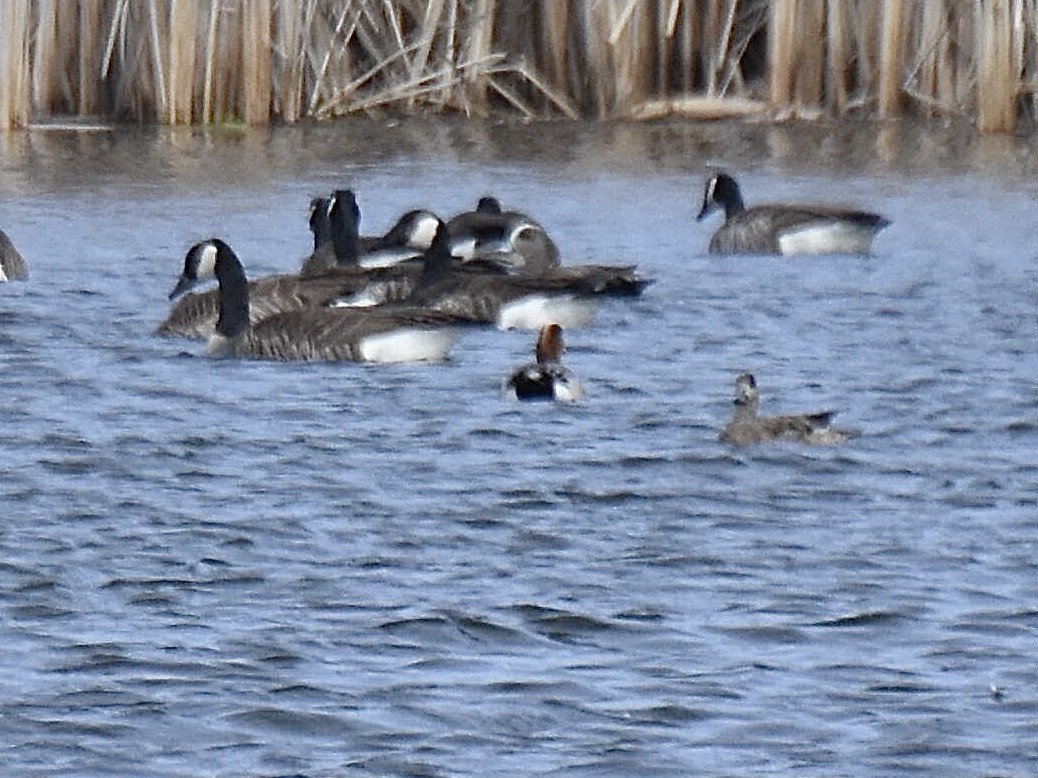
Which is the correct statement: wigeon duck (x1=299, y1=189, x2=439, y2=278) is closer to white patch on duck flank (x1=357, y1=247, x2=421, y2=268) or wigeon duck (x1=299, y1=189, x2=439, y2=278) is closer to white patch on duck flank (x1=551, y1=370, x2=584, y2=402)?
white patch on duck flank (x1=357, y1=247, x2=421, y2=268)

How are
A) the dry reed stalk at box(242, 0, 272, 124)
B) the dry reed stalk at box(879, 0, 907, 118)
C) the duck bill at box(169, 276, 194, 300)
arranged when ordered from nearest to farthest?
the duck bill at box(169, 276, 194, 300)
the dry reed stalk at box(242, 0, 272, 124)
the dry reed stalk at box(879, 0, 907, 118)

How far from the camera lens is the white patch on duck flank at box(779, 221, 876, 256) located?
15781 mm

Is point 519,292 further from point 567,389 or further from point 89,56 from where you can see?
point 89,56

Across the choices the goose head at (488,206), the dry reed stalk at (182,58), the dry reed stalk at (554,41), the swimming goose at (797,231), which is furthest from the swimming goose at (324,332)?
the dry reed stalk at (554,41)

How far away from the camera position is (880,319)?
13211mm

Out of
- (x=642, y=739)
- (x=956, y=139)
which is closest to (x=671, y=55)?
(x=956, y=139)

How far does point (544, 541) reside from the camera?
818 cm

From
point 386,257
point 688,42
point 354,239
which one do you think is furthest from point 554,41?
point 354,239

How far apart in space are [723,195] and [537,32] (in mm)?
7208

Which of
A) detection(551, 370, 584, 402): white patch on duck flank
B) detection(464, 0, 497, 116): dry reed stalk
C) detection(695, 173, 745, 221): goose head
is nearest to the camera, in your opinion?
detection(551, 370, 584, 402): white patch on duck flank

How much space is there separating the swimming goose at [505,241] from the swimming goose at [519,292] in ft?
2.99

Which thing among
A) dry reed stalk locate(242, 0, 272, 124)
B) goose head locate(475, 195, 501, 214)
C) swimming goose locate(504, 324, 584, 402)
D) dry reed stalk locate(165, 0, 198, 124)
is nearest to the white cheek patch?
swimming goose locate(504, 324, 584, 402)

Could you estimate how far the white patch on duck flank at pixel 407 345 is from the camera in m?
12.0

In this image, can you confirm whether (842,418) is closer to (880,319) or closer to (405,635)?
(880,319)
